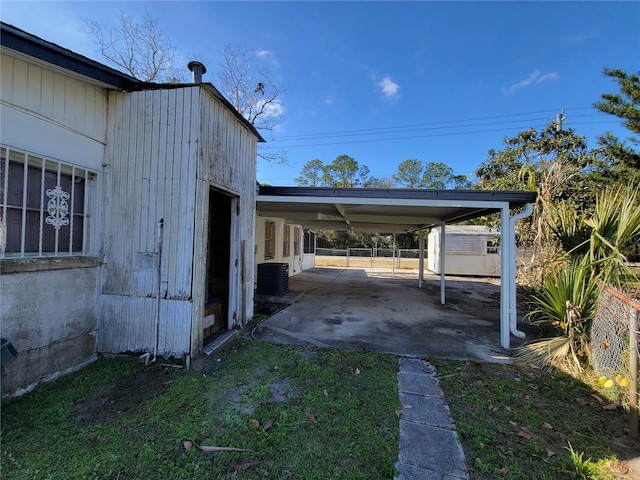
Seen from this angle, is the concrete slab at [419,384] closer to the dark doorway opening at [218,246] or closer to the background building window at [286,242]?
the dark doorway opening at [218,246]

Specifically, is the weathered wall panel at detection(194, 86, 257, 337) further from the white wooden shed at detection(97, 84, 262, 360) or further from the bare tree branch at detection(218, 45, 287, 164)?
the bare tree branch at detection(218, 45, 287, 164)

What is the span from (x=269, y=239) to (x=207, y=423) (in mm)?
7838

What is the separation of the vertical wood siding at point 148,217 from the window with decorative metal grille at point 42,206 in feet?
0.94

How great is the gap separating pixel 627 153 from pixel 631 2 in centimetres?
437

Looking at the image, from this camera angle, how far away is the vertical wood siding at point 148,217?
3.55m

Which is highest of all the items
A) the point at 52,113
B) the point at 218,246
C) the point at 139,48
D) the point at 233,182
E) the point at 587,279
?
the point at 139,48

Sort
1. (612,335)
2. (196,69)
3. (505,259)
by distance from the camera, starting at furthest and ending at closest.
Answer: (505,259) → (196,69) → (612,335)

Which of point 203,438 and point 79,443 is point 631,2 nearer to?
point 203,438

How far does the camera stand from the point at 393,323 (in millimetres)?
5957

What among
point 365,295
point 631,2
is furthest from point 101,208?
point 631,2

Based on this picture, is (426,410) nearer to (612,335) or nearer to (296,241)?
(612,335)

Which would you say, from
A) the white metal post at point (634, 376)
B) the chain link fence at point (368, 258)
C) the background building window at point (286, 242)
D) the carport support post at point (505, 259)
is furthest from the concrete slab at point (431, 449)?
the chain link fence at point (368, 258)

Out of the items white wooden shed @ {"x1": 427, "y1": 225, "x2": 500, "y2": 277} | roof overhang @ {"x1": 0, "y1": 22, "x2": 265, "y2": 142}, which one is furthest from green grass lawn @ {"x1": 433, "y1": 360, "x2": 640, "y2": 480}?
white wooden shed @ {"x1": 427, "y1": 225, "x2": 500, "y2": 277}

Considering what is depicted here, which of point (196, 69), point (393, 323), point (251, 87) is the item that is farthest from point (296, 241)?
point (196, 69)
